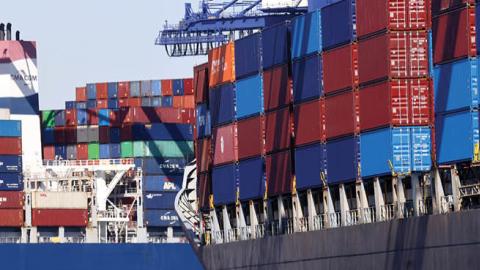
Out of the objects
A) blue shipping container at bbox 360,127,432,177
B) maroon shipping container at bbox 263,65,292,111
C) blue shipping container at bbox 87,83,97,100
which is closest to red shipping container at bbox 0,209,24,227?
blue shipping container at bbox 87,83,97,100

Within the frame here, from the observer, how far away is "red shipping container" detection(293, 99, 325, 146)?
59.2 m

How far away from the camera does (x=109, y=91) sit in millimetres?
109062

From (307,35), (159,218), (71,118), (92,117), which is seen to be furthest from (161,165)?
(307,35)

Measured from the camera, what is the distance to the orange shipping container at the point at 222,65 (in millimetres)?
68438

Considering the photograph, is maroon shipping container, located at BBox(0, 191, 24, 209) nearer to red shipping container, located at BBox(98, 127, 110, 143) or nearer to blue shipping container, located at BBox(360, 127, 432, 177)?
red shipping container, located at BBox(98, 127, 110, 143)

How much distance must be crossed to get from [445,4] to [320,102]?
9.32 m

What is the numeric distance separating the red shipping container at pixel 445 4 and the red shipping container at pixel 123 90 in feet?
190

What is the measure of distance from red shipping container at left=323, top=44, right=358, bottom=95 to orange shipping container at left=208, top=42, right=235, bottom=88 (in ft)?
32.3

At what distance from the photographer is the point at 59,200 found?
95438 millimetres

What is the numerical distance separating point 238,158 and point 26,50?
40320 mm

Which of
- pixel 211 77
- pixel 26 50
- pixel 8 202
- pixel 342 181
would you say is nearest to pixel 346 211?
pixel 342 181

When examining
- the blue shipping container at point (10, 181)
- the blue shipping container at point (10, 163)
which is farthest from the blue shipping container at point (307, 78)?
the blue shipping container at point (10, 181)

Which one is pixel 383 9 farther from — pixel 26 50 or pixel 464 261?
pixel 26 50

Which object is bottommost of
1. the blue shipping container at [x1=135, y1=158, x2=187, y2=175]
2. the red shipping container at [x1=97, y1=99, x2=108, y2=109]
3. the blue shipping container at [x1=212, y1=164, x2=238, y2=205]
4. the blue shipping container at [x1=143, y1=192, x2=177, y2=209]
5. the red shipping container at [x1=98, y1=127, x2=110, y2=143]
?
the blue shipping container at [x1=212, y1=164, x2=238, y2=205]
